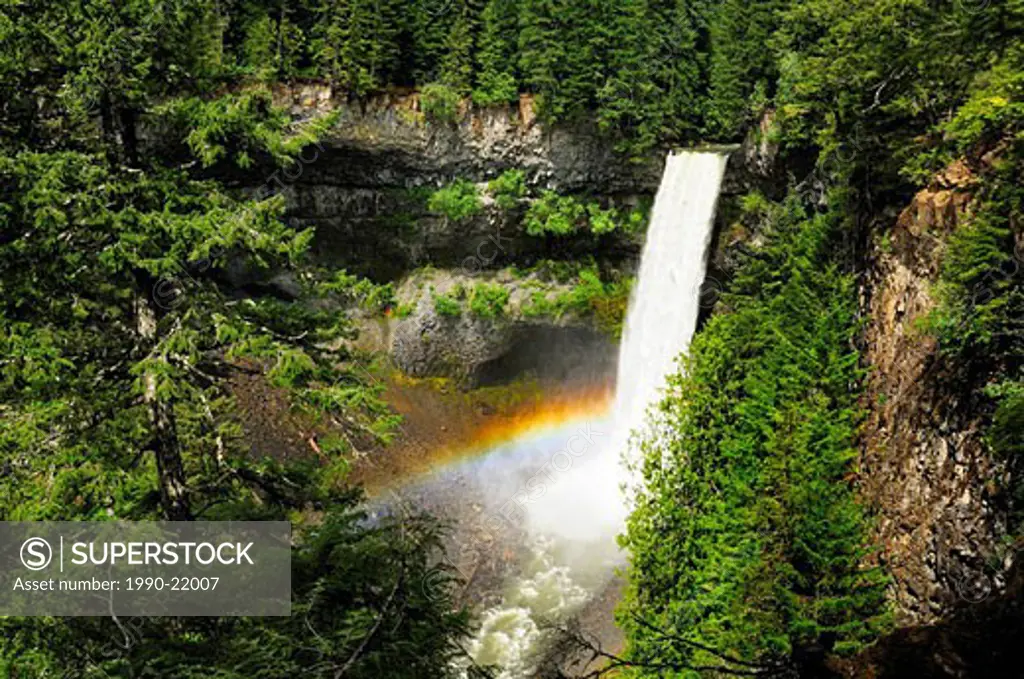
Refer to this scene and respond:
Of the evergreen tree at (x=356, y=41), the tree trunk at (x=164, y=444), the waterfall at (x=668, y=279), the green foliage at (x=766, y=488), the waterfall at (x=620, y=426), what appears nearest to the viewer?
the tree trunk at (x=164, y=444)

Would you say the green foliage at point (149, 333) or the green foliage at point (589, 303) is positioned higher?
the green foliage at point (149, 333)

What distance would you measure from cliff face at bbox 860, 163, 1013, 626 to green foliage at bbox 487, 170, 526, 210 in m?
16.7

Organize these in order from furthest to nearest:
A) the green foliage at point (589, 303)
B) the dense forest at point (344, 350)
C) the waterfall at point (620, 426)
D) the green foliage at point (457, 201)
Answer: the green foliage at point (457, 201)
the green foliage at point (589, 303)
the waterfall at point (620, 426)
the dense forest at point (344, 350)

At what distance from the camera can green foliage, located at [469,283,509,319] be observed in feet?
95.9

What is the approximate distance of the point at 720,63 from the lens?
25.2 meters

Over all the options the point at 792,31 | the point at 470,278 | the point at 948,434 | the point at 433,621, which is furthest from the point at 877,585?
the point at 470,278

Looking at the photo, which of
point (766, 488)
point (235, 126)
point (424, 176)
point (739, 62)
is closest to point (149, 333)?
point (235, 126)

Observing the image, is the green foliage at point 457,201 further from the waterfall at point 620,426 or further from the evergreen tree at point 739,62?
the evergreen tree at point 739,62

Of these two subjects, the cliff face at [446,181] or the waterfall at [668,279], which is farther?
the cliff face at [446,181]

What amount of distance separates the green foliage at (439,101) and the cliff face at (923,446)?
18007 millimetres

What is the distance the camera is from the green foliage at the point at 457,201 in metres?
29.4

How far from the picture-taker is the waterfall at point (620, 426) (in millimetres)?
20062

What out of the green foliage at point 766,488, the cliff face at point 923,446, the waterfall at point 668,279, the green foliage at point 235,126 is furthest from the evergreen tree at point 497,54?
the green foliage at point 235,126

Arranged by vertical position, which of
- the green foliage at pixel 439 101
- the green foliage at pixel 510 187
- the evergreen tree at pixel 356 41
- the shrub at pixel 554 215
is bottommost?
the shrub at pixel 554 215
